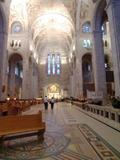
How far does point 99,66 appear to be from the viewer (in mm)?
14523

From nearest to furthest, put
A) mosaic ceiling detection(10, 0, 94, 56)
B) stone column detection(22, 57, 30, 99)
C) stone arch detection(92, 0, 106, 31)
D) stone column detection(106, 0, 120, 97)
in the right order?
stone column detection(106, 0, 120, 97) < stone arch detection(92, 0, 106, 31) < mosaic ceiling detection(10, 0, 94, 56) < stone column detection(22, 57, 30, 99)

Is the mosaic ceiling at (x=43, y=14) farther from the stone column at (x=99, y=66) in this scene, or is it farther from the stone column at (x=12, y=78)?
the stone column at (x=99, y=66)

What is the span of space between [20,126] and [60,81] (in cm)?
3907

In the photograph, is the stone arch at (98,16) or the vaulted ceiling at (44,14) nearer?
the stone arch at (98,16)

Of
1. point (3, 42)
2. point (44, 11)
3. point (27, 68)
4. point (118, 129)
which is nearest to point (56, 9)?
point (44, 11)

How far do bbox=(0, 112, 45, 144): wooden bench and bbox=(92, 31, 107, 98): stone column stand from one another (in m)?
10.1

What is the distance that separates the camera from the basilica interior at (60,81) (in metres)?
3.93

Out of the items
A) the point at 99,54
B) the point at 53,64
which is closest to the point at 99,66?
the point at 99,54

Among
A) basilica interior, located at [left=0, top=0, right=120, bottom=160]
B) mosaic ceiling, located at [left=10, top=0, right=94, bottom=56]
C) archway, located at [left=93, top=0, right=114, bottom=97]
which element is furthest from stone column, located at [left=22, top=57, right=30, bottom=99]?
archway, located at [left=93, top=0, right=114, bottom=97]

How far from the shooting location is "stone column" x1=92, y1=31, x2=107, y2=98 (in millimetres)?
14102

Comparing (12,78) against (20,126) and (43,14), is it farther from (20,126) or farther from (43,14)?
(20,126)

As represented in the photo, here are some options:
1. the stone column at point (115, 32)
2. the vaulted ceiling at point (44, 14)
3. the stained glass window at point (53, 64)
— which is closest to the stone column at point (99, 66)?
the stone column at point (115, 32)

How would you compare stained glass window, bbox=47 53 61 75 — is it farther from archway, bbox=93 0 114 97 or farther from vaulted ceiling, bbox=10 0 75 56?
archway, bbox=93 0 114 97

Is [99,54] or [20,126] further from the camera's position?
[99,54]
